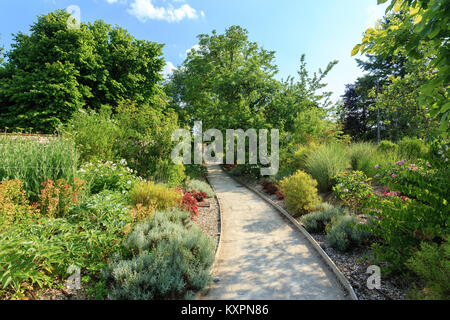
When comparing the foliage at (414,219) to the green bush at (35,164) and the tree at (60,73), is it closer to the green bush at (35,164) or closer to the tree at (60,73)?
the green bush at (35,164)

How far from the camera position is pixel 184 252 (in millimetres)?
3059

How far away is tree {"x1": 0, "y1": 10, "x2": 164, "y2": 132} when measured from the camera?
12.4m

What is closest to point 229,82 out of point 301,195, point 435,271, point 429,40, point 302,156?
point 302,156

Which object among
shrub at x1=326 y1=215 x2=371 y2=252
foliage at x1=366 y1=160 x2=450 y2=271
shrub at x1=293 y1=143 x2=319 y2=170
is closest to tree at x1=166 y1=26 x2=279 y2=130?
shrub at x1=293 y1=143 x2=319 y2=170

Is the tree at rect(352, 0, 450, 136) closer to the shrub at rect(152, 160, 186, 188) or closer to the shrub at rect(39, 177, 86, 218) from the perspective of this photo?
the shrub at rect(39, 177, 86, 218)

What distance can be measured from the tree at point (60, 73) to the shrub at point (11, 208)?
34.0 ft

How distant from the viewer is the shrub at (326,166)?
22.7 ft

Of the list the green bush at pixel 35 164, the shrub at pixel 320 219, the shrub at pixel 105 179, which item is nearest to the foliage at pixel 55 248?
the green bush at pixel 35 164

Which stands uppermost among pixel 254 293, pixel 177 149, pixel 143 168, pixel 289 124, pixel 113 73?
pixel 113 73

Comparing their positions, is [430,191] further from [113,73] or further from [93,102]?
[113,73]

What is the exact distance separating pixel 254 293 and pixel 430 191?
2610 millimetres

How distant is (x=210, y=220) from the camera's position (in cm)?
544

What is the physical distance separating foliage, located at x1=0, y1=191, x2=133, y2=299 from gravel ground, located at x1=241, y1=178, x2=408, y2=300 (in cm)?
347
